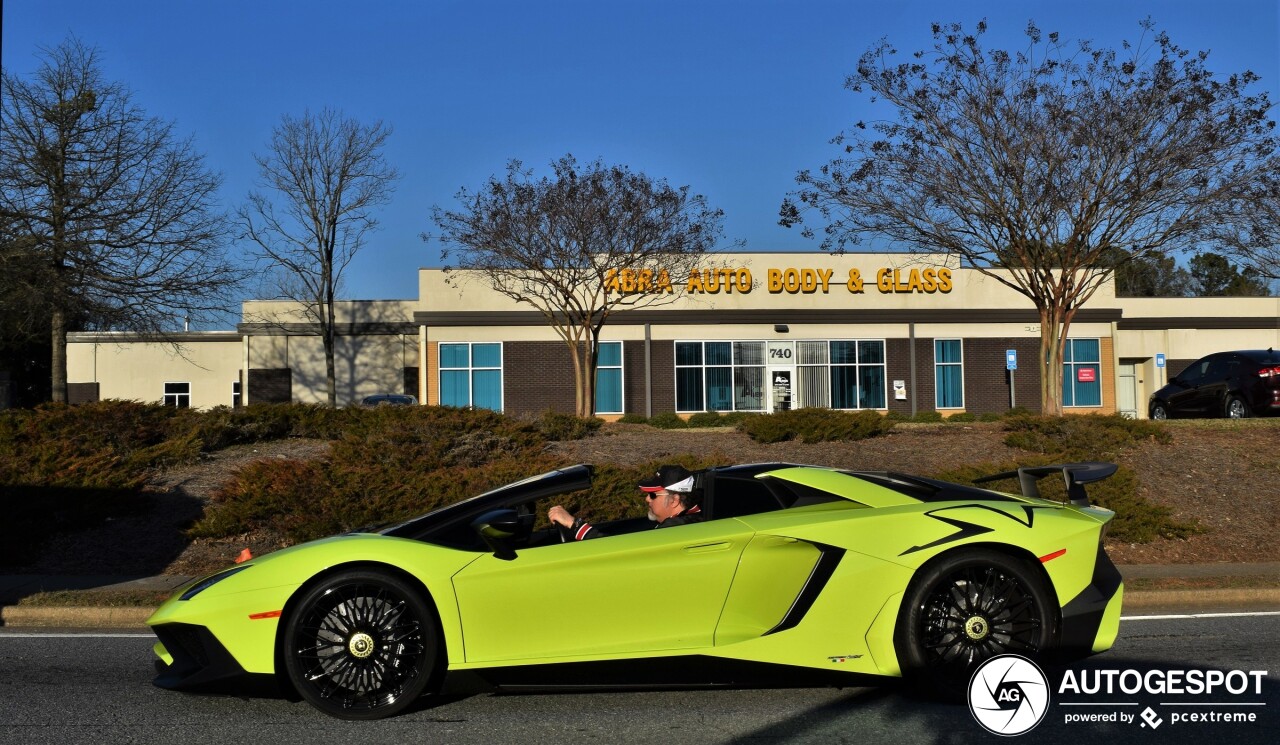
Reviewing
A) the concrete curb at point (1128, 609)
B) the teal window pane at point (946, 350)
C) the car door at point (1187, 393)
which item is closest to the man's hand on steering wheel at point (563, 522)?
the concrete curb at point (1128, 609)

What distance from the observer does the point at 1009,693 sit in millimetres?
5461

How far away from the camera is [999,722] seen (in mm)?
5293

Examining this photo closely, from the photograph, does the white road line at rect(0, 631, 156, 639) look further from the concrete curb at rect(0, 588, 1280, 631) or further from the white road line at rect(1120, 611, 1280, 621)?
the white road line at rect(1120, 611, 1280, 621)

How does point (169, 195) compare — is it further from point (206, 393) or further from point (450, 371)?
point (206, 393)

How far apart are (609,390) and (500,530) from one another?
30.5 metres

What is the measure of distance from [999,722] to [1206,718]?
1115 mm

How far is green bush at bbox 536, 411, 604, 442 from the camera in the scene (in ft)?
52.9

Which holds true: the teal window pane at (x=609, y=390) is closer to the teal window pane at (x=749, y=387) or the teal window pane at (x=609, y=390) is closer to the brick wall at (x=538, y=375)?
the brick wall at (x=538, y=375)

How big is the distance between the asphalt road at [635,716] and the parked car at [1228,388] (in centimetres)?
1584

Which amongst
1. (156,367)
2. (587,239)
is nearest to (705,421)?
(587,239)

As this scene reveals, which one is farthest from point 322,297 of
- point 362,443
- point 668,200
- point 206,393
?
point 362,443

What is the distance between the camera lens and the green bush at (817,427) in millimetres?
15852

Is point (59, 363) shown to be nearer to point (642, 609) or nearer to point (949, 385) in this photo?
point (642, 609)

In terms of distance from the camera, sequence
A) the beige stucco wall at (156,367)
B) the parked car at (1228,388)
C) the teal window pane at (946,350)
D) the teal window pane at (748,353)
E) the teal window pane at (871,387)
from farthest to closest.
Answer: the beige stucco wall at (156,367)
the teal window pane at (946,350)
the teal window pane at (871,387)
the teal window pane at (748,353)
the parked car at (1228,388)
